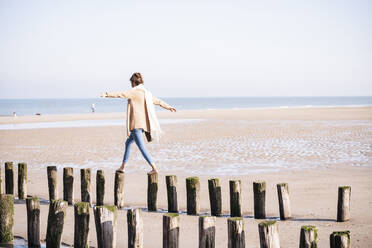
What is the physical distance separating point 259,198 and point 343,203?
3.94 feet

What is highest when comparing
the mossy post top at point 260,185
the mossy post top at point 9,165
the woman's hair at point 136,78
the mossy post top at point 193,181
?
the woman's hair at point 136,78

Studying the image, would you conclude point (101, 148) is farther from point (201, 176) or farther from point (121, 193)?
point (121, 193)

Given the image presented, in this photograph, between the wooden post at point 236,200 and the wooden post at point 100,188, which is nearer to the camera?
the wooden post at point 236,200

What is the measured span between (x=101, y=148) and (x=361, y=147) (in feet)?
Result: 31.7

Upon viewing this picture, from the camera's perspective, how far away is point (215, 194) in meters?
7.32

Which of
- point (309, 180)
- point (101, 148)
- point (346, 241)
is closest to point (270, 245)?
point (346, 241)

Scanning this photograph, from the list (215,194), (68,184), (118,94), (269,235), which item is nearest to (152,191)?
(215,194)

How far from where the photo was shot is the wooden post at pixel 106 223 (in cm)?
547

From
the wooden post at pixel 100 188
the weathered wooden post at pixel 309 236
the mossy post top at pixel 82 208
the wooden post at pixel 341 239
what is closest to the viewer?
the wooden post at pixel 341 239

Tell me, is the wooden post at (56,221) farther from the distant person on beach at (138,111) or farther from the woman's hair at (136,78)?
the woman's hair at (136,78)

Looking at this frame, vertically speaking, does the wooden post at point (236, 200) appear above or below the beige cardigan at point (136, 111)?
below

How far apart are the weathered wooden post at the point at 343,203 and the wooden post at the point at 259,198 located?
1083 millimetres

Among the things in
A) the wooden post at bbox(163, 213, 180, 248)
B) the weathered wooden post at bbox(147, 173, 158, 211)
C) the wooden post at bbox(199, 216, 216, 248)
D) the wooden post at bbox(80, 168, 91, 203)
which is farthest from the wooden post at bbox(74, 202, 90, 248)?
the wooden post at bbox(80, 168, 91, 203)

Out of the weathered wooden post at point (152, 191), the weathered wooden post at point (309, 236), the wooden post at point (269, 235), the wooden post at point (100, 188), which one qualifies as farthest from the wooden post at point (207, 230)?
the wooden post at point (100, 188)
